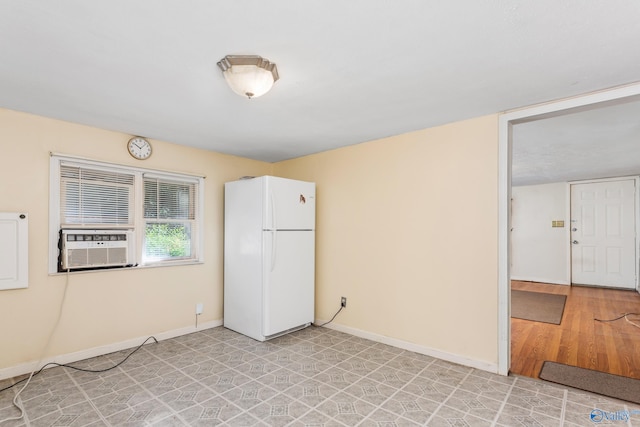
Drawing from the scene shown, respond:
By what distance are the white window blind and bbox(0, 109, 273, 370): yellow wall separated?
5.3 inches

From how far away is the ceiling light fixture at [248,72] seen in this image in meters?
1.82

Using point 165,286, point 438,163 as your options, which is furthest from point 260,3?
point 165,286

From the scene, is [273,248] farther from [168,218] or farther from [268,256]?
[168,218]

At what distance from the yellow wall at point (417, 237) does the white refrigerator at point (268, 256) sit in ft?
1.03

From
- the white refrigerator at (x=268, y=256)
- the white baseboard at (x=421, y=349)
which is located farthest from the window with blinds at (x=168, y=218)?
the white baseboard at (x=421, y=349)

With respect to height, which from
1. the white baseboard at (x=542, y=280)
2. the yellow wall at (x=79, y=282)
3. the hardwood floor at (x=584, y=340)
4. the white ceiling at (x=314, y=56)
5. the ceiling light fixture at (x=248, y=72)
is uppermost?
the white ceiling at (x=314, y=56)

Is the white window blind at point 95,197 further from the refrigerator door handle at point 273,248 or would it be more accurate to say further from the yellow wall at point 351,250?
the refrigerator door handle at point 273,248

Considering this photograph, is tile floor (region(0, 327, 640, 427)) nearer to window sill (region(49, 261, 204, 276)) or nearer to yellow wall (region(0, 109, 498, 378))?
yellow wall (region(0, 109, 498, 378))

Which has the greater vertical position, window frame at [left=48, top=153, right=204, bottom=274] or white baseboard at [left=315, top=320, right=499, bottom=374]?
window frame at [left=48, top=153, right=204, bottom=274]

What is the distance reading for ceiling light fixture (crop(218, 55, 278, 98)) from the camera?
71.8 inches

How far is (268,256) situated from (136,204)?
1.51 metres

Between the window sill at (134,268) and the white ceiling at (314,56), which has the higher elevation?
the white ceiling at (314,56)

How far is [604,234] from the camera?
6.30 meters

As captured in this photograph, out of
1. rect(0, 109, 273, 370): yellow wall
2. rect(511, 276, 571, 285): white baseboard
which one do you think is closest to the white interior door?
rect(511, 276, 571, 285): white baseboard
